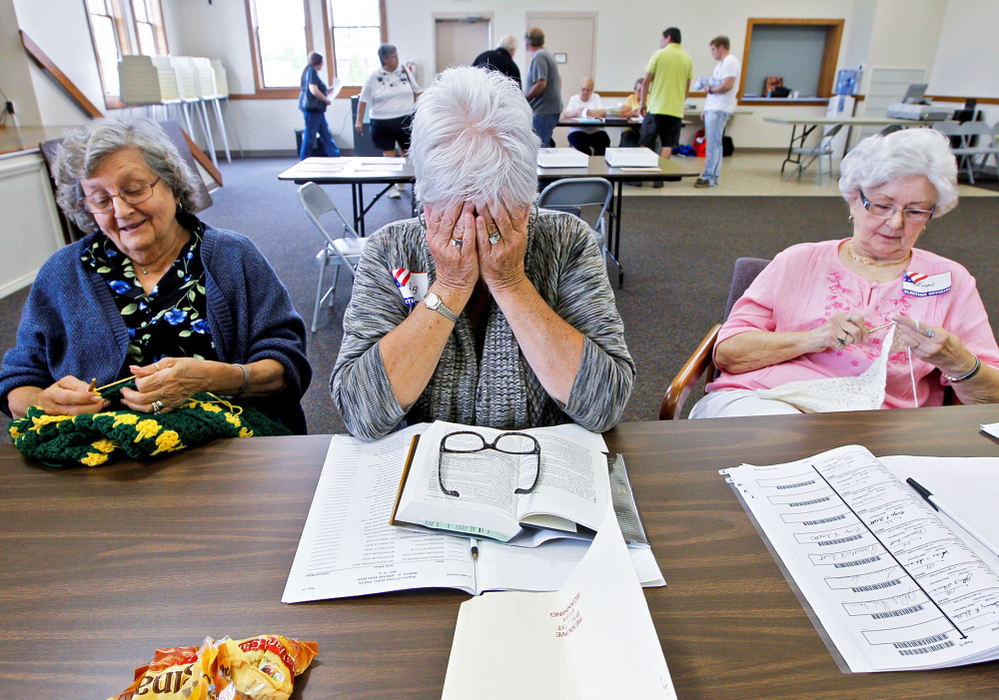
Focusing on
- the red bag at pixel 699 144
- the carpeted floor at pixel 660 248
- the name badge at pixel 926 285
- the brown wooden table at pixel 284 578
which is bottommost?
the carpeted floor at pixel 660 248

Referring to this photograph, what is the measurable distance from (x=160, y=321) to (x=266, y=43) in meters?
9.59

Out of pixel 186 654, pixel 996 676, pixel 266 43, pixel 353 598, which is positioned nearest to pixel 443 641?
pixel 353 598

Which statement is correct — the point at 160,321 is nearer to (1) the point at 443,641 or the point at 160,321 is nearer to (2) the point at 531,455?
(2) the point at 531,455

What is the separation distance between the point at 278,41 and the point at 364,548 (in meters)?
10.4

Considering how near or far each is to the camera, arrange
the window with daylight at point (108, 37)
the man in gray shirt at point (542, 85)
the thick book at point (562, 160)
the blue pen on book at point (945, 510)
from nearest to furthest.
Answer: the blue pen on book at point (945, 510) < the thick book at point (562, 160) < the man in gray shirt at point (542, 85) < the window with daylight at point (108, 37)

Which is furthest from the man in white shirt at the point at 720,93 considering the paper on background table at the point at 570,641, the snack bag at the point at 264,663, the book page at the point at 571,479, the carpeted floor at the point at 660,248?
the snack bag at the point at 264,663

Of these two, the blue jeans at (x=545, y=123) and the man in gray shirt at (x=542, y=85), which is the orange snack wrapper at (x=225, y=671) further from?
the blue jeans at (x=545, y=123)

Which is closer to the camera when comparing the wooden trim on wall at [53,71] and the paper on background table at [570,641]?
the paper on background table at [570,641]

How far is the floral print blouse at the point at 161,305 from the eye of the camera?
1382 mm

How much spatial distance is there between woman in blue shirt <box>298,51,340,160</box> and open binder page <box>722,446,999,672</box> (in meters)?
8.55

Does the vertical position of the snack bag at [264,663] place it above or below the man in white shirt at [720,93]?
below

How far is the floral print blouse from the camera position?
138cm

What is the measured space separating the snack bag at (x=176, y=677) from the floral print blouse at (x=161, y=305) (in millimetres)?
911

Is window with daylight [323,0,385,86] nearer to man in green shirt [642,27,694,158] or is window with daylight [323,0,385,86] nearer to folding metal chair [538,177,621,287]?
man in green shirt [642,27,694,158]
